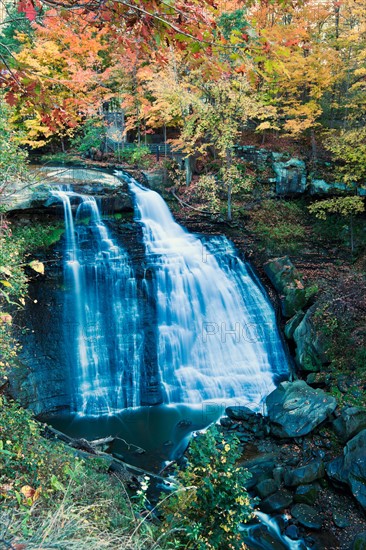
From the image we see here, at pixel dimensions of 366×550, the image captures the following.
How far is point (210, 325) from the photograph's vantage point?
40.9ft

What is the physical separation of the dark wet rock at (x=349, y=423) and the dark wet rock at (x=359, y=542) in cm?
228

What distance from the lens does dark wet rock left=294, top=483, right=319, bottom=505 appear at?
23.5 feet

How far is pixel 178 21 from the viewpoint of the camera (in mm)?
2576

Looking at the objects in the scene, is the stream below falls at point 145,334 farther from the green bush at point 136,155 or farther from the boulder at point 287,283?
the green bush at point 136,155

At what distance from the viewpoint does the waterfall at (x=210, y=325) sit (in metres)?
11.2

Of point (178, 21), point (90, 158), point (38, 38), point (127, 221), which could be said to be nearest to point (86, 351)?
point (127, 221)

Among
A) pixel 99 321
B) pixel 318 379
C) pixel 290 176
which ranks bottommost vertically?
pixel 318 379

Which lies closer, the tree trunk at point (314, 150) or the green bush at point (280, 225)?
the green bush at point (280, 225)

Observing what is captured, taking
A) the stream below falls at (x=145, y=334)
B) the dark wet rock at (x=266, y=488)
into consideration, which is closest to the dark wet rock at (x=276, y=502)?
the dark wet rock at (x=266, y=488)

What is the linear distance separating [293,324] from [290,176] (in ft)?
25.8

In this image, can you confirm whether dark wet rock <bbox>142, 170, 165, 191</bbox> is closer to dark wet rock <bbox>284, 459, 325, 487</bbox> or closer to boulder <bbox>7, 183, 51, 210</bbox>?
boulder <bbox>7, 183, 51, 210</bbox>

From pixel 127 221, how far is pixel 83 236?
1.93 meters

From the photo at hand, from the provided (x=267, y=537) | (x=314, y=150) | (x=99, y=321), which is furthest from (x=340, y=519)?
(x=314, y=150)

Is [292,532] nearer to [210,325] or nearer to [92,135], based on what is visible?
[210,325]
